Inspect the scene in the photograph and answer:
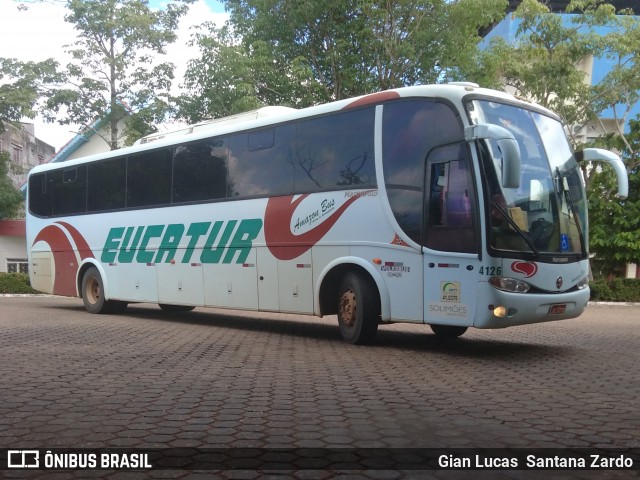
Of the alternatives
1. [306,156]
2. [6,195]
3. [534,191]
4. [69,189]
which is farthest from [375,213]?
[6,195]

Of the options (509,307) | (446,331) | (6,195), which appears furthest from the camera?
(6,195)

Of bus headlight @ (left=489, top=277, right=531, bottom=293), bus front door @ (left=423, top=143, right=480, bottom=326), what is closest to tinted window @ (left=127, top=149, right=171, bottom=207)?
bus front door @ (left=423, top=143, right=480, bottom=326)

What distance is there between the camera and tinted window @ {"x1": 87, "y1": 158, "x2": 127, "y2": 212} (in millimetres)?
14273

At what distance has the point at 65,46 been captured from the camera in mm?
24453

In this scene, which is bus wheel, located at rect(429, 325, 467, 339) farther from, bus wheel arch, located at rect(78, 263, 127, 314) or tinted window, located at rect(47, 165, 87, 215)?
tinted window, located at rect(47, 165, 87, 215)

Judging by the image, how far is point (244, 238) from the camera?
36.9ft

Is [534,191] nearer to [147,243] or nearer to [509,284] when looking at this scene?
[509,284]

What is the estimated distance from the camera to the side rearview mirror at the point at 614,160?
885 cm

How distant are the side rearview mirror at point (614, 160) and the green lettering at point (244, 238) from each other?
512cm

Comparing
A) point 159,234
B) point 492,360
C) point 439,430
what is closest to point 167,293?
point 159,234

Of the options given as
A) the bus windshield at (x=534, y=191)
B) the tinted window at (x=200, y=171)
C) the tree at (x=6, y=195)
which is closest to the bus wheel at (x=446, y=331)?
the bus windshield at (x=534, y=191)

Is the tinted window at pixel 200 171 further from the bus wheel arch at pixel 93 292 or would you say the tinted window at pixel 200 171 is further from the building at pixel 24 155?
the building at pixel 24 155

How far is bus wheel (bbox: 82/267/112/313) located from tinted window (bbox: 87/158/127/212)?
1498mm

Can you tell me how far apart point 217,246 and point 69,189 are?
5789 millimetres
